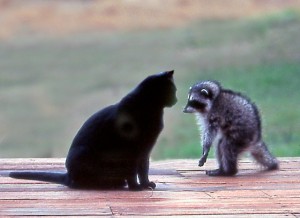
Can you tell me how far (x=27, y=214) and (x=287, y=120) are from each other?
1.76m

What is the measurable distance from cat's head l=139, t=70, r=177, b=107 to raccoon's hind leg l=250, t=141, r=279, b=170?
2.07 ft

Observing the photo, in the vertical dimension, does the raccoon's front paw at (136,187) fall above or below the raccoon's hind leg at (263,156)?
below

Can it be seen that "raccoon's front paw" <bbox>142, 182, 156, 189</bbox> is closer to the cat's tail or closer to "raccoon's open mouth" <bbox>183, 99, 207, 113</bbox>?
the cat's tail

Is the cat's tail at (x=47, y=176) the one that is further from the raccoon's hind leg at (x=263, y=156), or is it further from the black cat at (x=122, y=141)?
the raccoon's hind leg at (x=263, y=156)

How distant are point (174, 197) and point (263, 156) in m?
0.81

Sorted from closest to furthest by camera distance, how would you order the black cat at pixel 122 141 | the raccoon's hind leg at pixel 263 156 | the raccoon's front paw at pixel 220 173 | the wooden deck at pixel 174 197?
the wooden deck at pixel 174 197
the black cat at pixel 122 141
the raccoon's front paw at pixel 220 173
the raccoon's hind leg at pixel 263 156

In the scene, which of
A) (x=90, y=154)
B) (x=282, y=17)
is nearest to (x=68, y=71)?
→ (x=90, y=154)

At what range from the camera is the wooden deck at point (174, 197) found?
2465 millimetres

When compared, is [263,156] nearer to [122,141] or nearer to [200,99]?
[200,99]

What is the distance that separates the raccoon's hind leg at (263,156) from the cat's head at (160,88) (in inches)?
24.8

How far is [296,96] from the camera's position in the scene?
389 cm

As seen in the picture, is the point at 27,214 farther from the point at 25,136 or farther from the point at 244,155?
the point at 244,155

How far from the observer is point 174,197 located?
2732 mm

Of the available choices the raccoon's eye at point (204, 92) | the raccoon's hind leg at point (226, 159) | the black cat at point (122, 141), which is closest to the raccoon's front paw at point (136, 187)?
the black cat at point (122, 141)
